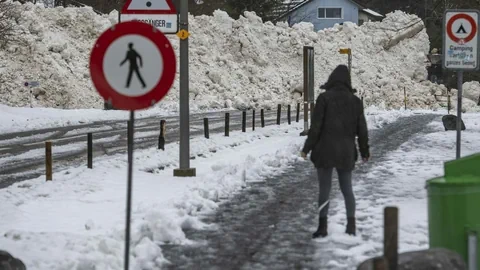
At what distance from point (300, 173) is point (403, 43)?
→ 44970mm

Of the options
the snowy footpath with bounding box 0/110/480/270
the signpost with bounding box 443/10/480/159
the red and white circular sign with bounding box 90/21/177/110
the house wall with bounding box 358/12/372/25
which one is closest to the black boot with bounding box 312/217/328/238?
the snowy footpath with bounding box 0/110/480/270

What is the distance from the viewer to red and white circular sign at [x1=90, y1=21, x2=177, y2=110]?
6.12m

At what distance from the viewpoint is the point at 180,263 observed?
24.2 ft

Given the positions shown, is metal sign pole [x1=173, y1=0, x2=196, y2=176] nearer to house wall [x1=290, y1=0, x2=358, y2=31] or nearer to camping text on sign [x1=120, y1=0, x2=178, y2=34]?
camping text on sign [x1=120, y1=0, x2=178, y2=34]

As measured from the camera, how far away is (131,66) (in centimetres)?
614

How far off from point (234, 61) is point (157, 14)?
38989 mm

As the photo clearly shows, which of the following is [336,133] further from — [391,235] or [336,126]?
[391,235]

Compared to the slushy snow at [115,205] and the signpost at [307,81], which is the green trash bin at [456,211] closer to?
the slushy snow at [115,205]

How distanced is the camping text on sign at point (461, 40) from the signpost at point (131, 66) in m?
6.93

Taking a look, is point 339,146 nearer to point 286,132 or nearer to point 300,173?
point 300,173

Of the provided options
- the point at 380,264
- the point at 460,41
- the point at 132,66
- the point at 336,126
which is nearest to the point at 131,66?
the point at 132,66

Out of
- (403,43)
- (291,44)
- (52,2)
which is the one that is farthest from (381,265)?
(52,2)

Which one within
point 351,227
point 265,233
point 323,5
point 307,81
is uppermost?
point 323,5

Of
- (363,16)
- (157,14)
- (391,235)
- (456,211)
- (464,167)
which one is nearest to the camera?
(391,235)
